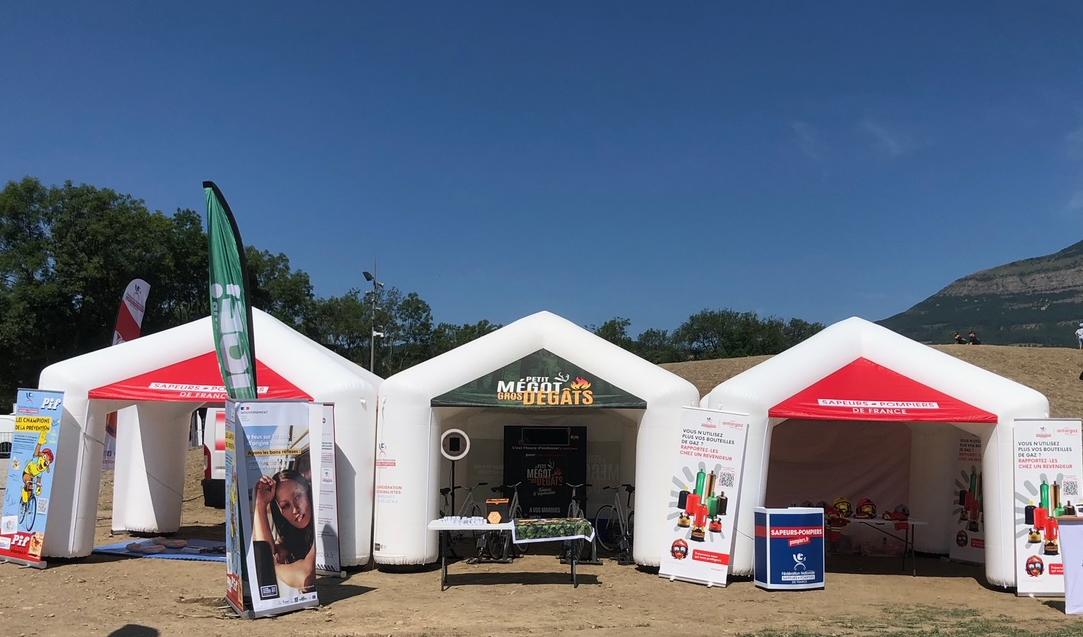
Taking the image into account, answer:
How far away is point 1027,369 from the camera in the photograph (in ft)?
84.8

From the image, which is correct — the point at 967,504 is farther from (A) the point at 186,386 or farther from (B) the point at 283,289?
(B) the point at 283,289

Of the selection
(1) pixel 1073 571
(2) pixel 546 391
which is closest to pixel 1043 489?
(1) pixel 1073 571

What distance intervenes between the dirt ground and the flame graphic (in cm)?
211

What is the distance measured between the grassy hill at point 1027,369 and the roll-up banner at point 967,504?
12.8 m

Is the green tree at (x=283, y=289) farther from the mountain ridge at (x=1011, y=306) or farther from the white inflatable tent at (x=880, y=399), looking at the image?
the mountain ridge at (x=1011, y=306)

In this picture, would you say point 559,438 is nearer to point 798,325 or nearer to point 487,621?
point 487,621

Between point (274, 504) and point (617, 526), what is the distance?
17.4 ft

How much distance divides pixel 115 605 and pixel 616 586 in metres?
4.86

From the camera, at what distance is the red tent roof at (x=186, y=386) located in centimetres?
977

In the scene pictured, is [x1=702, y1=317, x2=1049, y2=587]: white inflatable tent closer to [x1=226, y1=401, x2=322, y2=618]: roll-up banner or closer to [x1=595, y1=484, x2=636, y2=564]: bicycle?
[x1=595, y1=484, x2=636, y2=564]: bicycle

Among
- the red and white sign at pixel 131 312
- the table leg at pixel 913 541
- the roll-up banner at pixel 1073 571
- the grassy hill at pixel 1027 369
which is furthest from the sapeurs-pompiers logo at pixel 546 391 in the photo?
the grassy hill at pixel 1027 369

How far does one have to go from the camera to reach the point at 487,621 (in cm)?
740

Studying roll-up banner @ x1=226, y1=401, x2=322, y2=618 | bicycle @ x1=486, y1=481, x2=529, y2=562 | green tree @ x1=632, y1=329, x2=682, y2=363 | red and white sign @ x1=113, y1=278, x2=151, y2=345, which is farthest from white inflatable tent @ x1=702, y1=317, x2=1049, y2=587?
green tree @ x1=632, y1=329, x2=682, y2=363

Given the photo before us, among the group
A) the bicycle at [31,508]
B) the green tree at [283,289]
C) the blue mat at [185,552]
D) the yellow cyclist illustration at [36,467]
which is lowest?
the blue mat at [185,552]
